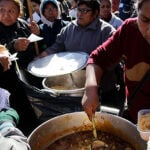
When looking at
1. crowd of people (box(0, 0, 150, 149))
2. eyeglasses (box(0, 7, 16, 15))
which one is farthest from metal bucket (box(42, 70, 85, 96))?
eyeglasses (box(0, 7, 16, 15))

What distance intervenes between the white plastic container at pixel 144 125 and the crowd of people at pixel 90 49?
0.83 ft

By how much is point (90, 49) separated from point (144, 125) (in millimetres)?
1856

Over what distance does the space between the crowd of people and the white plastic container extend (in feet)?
0.83

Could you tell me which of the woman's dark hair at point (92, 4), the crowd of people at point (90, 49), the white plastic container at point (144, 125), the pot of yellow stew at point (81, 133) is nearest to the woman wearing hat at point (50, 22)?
the crowd of people at point (90, 49)

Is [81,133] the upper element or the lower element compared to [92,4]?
lower

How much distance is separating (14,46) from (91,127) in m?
1.67

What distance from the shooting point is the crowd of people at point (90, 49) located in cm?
172

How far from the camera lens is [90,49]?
3178mm

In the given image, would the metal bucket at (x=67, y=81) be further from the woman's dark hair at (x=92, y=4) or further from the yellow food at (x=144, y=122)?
the yellow food at (x=144, y=122)

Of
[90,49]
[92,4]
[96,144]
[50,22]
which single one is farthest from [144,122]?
[50,22]

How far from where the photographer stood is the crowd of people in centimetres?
172

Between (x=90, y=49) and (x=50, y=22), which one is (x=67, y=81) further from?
(x=50, y=22)

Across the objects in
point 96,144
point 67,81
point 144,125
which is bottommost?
point 67,81

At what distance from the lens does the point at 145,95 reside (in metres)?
1.72
